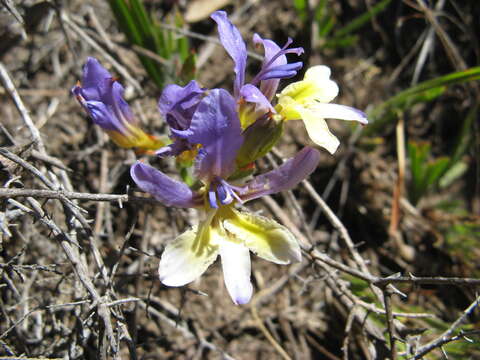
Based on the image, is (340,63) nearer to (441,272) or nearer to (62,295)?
(441,272)

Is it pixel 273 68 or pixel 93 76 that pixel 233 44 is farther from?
pixel 93 76

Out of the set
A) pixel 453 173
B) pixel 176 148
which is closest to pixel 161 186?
pixel 176 148

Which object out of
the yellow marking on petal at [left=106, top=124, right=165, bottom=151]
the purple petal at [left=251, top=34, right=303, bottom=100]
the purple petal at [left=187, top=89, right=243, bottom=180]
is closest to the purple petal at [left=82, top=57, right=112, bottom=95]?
the yellow marking on petal at [left=106, top=124, right=165, bottom=151]

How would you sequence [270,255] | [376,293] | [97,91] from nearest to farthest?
[270,255] < [97,91] < [376,293]

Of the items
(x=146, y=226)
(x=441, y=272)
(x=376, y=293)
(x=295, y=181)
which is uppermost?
(x=295, y=181)

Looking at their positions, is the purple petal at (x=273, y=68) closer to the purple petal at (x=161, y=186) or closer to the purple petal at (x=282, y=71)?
the purple petal at (x=282, y=71)

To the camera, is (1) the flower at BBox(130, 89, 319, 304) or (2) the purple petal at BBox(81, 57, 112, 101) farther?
(2) the purple petal at BBox(81, 57, 112, 101)

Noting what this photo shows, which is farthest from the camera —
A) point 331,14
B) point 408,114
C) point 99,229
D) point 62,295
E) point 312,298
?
point 408,114

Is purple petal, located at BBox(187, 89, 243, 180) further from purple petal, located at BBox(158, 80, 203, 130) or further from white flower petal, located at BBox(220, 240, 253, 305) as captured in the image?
white flower petal, located at BBox(220, 240, 253, 305)

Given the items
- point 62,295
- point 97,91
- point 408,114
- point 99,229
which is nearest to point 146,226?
point 99,229
